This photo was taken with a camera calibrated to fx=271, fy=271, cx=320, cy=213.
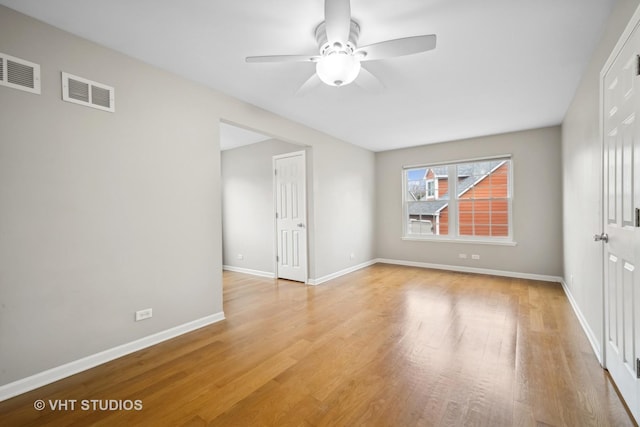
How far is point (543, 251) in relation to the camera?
180 inches

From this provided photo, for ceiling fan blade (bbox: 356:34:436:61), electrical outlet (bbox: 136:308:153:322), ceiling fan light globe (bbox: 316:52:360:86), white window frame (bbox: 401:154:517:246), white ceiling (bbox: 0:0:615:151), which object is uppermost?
white ceiling (bbox: 0:0:615:151)

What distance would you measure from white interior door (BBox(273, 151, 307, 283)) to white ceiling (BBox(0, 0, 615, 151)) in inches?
51.1

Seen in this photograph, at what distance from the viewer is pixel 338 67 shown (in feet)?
6.07

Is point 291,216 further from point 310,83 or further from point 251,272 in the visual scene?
point 310,83

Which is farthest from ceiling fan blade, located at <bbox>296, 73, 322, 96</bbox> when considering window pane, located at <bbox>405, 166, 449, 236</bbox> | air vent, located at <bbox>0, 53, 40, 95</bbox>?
window pane, located at <bbox>405, 166, 449, 236</bbox>

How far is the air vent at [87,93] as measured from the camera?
205 centimetres

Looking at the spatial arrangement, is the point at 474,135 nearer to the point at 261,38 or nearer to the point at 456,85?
the point at 456,85

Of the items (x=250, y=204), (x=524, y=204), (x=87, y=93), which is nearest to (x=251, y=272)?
(x=250, y=204)

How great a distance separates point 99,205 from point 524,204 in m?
5.93

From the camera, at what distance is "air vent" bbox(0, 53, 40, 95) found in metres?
1.79

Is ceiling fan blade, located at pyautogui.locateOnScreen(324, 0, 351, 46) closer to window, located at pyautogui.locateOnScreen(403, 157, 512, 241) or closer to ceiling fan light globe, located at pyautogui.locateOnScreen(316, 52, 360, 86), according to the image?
ceiling fan light globe, located at pyautogui.locateOnScreen(316, 52, 360, 86)

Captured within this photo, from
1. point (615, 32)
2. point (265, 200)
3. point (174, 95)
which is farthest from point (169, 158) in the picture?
A: point (615, 32)

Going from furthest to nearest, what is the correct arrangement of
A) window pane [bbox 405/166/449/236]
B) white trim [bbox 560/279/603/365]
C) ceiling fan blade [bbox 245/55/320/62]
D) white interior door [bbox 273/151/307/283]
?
1. window pane [bbox 405/166/449/236]
2. white interior door [bbox 273/151/307/283]
3. white trim [bbox 560/279/603/365]
4. ceiling fan blade [bbox 245/55/320/62]

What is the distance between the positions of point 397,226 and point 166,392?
515 centimetres
